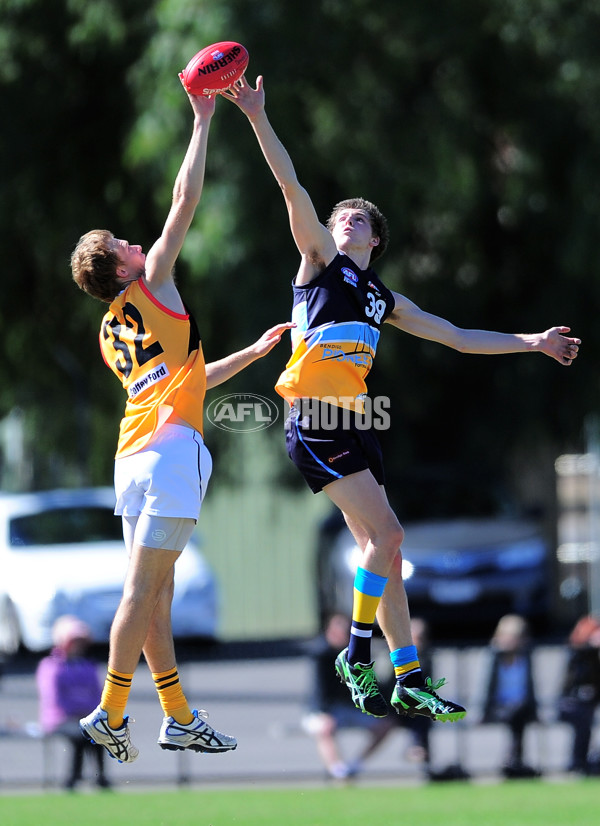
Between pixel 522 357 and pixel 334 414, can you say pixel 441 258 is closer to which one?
pixel 522 357

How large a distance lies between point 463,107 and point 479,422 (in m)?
4.26

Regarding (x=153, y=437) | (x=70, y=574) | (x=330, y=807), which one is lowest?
(x=330, y=807)

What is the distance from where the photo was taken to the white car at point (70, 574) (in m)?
16.6

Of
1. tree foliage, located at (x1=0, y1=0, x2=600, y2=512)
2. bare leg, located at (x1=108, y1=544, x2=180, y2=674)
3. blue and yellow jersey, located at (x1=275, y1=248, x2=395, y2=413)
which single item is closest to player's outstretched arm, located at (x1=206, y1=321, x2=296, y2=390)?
blue and yellow jersey, located at (x1=275, y1=248, x2=395, y2=413)

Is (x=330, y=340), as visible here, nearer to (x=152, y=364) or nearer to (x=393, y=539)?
(x=152, y=364)

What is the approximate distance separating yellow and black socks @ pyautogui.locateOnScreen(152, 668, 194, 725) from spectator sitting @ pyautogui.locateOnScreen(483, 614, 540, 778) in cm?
777

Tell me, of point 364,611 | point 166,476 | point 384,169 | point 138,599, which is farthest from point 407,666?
point 384,169

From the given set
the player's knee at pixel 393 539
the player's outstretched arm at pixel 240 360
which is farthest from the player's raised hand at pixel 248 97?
the player's knee at pixel 393 539

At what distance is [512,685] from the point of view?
14023 mm

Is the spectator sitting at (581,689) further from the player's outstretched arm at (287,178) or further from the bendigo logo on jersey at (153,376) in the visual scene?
the bendigo logo on jersey at (153,376)

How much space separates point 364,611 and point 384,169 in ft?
35.9

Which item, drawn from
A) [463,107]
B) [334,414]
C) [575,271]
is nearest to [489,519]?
[575,271]

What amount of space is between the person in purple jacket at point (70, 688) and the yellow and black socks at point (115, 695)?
22.3ft

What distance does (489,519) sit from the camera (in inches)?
695
